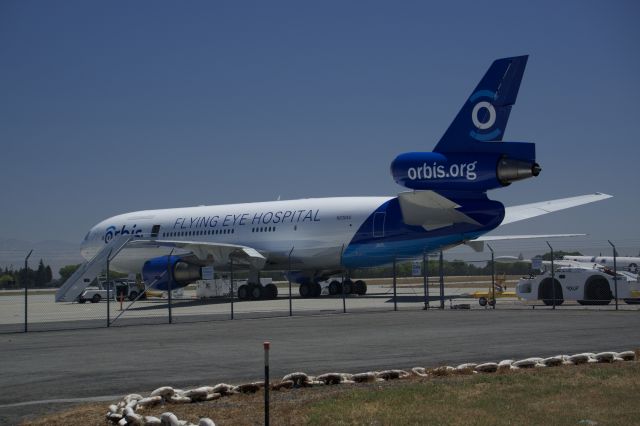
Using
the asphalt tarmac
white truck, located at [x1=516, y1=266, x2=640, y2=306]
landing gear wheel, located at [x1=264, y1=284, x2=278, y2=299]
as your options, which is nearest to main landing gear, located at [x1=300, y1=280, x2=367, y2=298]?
landing gear wheel, located at [x1=264, y1=284, x2=278, y2=299]

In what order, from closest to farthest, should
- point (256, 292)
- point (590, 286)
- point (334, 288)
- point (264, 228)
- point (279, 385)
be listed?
point (279, 385), point (590, 286), point (256, 292), point (264, 228), point (334, 288)

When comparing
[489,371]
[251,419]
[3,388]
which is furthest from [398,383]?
[3,388]

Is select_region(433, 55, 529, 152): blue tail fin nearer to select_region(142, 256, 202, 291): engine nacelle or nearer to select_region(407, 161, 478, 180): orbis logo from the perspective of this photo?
select_region(407, 161, 478, 180): orbis logo

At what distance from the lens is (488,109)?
974 inches

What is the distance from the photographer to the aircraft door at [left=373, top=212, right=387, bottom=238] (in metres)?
32.8

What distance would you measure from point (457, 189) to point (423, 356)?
14.3 meters

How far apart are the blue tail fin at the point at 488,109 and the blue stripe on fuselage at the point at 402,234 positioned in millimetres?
3451

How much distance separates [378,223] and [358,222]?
1.16 metres

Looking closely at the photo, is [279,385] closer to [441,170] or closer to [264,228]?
[441,170]

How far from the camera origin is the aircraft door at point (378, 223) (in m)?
32.8

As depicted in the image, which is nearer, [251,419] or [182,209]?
[251,419]

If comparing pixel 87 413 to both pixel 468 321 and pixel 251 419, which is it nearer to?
pixel 251 419

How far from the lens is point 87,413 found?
7727mm

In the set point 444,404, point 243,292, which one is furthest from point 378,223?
point 444,404
